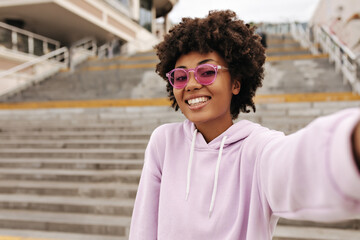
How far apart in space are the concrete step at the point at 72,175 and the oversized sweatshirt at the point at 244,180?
2.82 metres

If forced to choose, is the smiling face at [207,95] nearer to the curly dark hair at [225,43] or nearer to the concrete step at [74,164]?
the curly dark hair at [225,43]

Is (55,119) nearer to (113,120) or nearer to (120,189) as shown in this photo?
(113,120)

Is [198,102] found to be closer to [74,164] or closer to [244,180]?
[244,180]

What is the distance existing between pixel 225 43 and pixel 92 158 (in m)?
3.95

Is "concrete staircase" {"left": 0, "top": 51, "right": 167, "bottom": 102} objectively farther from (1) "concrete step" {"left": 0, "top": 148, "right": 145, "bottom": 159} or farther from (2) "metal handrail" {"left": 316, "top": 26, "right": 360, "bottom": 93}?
(2) "metal handrail" {"left": 316, "top": 26, "right": 360, "bottom": 93}

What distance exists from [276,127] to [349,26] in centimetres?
898

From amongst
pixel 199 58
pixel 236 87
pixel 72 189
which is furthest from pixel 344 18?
pixel 199 58

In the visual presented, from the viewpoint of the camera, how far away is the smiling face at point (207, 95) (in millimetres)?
1015

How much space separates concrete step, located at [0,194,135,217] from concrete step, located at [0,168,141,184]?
352mm

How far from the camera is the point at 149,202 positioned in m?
1.11

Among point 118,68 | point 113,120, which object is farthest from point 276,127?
point 118,68

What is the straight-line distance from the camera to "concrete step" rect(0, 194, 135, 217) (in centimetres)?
337

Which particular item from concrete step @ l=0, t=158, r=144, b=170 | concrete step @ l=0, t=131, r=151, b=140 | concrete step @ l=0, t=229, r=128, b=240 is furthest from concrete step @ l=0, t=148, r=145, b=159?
concrete step @ l=0, t=229, r=128, b=240

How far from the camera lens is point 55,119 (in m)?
6.24
